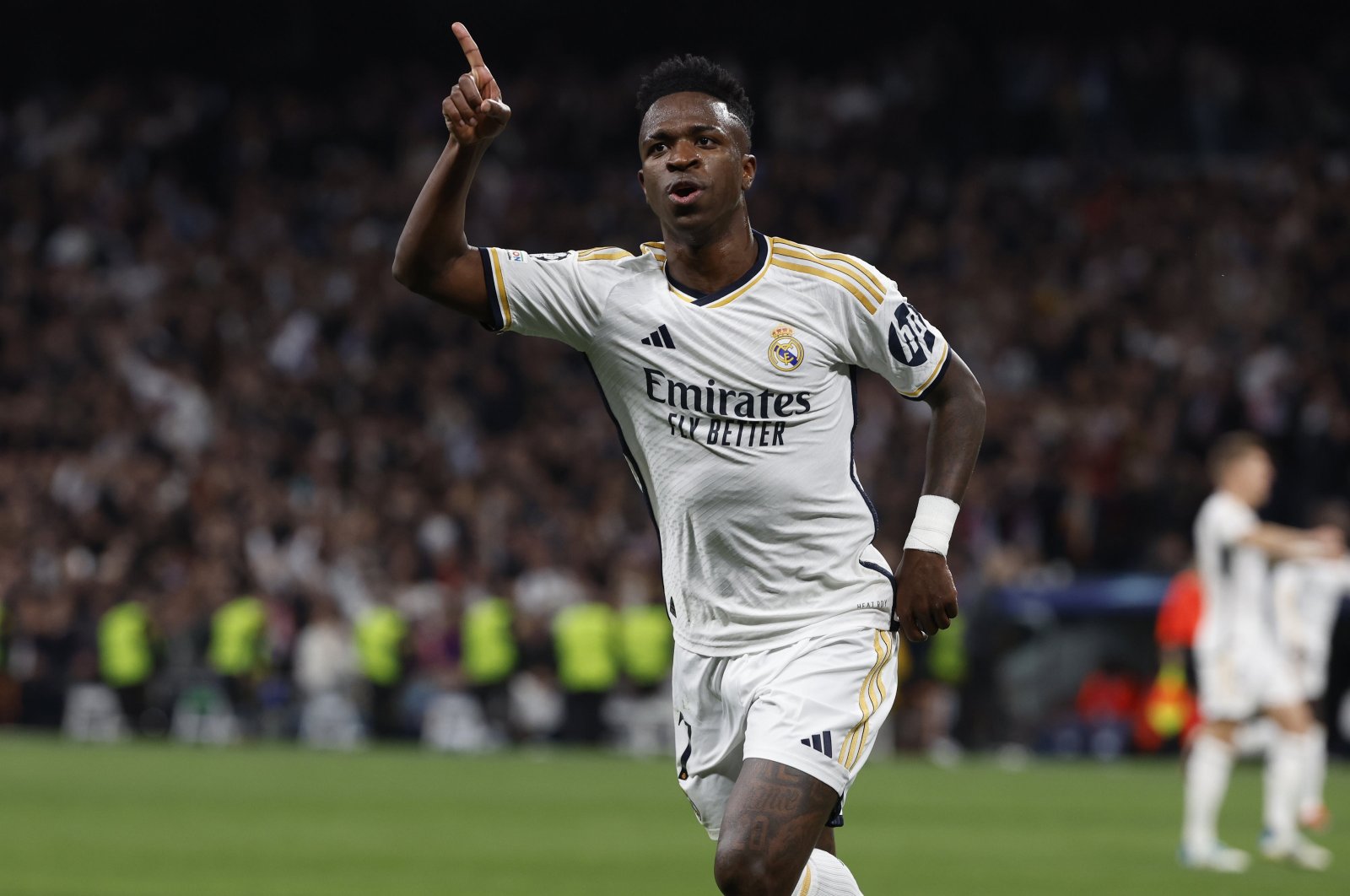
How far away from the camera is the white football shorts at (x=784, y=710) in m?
5.07

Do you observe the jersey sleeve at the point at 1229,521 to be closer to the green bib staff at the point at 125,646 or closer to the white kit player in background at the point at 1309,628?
the white kit player in background at the point at 1309,628

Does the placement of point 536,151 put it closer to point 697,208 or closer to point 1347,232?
point 1347,232

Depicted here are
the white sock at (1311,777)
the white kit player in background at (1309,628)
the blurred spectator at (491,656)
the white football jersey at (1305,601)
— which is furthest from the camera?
the blurred spectator at (491,656)

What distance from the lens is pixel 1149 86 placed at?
2509cm

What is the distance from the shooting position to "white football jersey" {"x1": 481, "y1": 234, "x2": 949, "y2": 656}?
5.19m

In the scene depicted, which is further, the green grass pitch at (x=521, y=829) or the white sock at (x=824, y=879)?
the green grass pitch at (x=521, y=829)

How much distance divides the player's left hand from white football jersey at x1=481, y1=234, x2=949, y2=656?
0.08 meters

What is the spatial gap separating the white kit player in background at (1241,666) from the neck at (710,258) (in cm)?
621

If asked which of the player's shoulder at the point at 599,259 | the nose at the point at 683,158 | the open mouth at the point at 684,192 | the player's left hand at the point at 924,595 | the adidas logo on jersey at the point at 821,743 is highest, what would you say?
the nose at the point at 683,158

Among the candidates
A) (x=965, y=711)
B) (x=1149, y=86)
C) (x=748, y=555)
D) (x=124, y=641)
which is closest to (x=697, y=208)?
(x=748, y=555)

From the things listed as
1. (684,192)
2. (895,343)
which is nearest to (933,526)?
(895,343)

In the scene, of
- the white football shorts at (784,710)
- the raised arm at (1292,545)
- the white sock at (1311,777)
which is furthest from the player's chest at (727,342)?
the white sock at (1311,777)

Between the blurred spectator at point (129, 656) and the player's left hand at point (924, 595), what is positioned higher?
the player's left hand at point (924, 595)

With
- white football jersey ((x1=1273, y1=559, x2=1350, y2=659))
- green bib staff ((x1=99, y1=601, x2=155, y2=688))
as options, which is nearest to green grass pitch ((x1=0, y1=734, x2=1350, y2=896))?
white football jersey ((x1=1273, y1=559, x2=1350, y2=659))
